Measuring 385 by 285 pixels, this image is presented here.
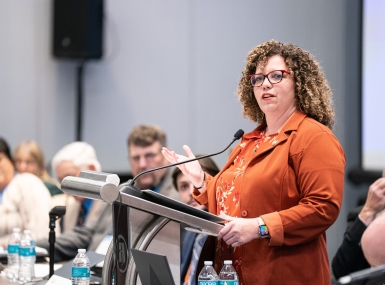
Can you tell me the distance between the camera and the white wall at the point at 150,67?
6.29 m

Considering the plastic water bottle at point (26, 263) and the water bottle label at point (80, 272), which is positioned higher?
the water bottle label at point (80, 272)

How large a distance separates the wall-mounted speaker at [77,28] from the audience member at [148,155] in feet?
6.33

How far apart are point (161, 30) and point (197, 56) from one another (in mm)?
442

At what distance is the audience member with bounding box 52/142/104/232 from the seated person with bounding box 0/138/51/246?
157 millimetres

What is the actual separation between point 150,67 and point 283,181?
4471 millimetres

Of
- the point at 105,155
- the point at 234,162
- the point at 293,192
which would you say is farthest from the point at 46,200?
the point at 293,192

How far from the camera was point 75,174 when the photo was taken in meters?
4.61

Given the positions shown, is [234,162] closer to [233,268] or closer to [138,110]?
[233,268]

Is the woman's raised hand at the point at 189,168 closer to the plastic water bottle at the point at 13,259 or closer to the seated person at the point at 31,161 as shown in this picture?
the plastic water bottle at the point at 13,259

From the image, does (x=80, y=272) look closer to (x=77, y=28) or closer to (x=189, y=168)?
(x=189, y=168)

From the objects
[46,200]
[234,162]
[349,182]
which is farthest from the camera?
[349,182]

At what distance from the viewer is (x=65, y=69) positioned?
20.8ft

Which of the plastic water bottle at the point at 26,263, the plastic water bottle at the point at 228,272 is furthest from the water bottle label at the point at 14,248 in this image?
the plastic water bottle at the point at 228,272

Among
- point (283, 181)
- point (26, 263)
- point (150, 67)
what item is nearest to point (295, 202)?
point (283, 181)
